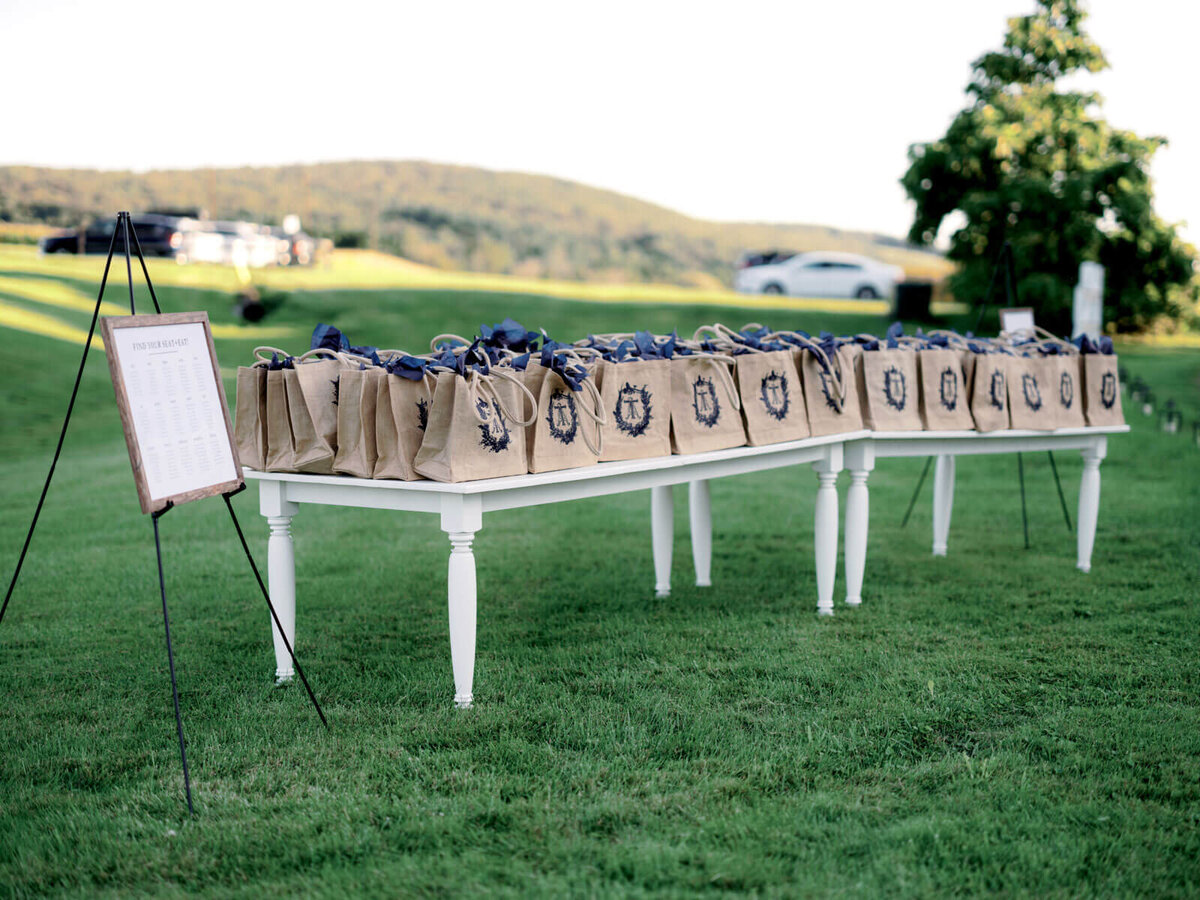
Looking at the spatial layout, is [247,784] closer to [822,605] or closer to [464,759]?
[464,759]

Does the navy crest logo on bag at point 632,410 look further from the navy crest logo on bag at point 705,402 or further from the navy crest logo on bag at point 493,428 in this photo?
the navy crest logo on bag at point 493,428

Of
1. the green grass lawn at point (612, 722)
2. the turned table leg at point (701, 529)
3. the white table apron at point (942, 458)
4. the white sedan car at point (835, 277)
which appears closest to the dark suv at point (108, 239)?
the white sedan car at point (835, 277)

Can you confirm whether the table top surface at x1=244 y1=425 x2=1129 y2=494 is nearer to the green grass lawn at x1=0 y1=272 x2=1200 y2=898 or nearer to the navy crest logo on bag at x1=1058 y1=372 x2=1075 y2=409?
the navy crest logo on bag at x1=1058 y1=372 x2=1075 y2=409

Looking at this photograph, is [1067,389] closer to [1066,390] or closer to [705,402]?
[1066,390]

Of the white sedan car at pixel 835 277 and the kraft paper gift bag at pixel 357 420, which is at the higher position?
the white sedan car at pixel 835 277

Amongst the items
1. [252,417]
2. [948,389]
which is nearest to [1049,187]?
[948,389]

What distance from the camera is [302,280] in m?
24.3

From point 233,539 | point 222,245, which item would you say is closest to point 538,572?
point 233,539

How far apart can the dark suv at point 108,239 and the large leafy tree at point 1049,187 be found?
619 inches

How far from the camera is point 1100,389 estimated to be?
612cm

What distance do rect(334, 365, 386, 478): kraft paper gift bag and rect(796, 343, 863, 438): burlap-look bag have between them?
2162 millimetres

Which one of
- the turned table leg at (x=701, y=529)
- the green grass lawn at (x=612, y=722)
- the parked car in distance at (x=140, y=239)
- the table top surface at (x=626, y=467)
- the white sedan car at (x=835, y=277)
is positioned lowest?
the green grass lawn at (x=612, y=722)

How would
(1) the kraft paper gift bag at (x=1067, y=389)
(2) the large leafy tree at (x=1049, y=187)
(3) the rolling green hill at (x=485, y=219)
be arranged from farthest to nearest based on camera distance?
1. (3) the rolling green hill at (x=485, y=219)
2. (2) the large leafy tree at (x=1049, y=187)
3. (1) the kraft paper gift bag at (x=1067, y=389)

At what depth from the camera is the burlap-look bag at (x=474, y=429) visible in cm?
355
